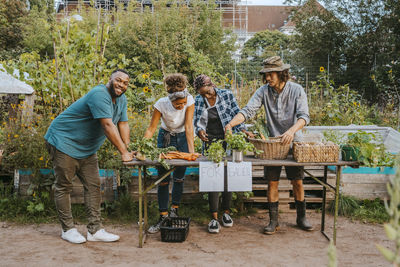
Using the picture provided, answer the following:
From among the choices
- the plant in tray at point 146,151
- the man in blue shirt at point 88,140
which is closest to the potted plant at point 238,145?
the plant in tray at point 146,151

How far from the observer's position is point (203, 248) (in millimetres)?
3420

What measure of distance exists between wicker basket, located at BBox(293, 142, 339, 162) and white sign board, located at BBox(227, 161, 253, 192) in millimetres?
493

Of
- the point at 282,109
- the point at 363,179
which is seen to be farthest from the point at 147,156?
the point at 363,179

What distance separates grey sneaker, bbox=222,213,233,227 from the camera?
3.99 m

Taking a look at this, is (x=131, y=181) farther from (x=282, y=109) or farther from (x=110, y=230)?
(x=282, y=109)

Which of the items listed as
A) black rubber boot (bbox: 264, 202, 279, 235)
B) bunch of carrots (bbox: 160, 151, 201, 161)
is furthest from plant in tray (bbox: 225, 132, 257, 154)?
black rubber boot (bbox: 264, 202, 279, 235)

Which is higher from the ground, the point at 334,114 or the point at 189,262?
the point at 334,114

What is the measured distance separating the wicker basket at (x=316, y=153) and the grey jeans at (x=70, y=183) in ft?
6.75

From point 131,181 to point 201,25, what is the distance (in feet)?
39.8

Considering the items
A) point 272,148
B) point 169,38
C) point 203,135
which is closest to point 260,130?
point 272,148

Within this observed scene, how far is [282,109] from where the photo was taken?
3.61 metres

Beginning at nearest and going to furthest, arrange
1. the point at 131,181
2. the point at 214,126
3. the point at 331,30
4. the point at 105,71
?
the point at 214,126 < the point at 131,181 < the point at 105,71 < the point at 331,30

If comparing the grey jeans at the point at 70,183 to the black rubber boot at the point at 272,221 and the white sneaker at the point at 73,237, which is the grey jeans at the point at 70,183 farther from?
the black rubber boot at the point at 272,221

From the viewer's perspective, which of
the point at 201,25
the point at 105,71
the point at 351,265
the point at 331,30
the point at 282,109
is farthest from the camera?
the point at 201,25
